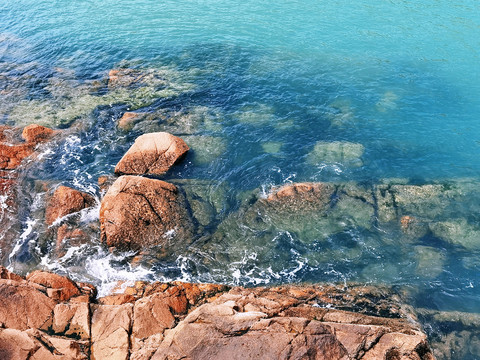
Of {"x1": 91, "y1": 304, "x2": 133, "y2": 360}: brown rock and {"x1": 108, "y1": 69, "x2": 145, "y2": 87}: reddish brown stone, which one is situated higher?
{"x1": 108, "y1": 69, "x2": 145, "y2": 87}: reddish brown stone

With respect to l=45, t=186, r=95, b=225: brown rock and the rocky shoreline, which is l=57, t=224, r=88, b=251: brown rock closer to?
the rocky shoreline

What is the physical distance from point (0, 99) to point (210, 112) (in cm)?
1825

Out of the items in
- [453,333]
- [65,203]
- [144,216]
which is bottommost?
[453,333]

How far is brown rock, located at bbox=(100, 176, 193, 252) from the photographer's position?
1644cm

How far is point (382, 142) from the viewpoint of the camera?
912 inches

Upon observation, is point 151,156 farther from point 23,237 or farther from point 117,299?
point 117,299

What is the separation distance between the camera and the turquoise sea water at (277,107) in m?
16.2

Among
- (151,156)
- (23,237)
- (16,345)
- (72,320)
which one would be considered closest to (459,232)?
(151,156)

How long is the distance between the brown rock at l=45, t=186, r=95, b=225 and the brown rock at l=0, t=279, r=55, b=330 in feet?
18.6

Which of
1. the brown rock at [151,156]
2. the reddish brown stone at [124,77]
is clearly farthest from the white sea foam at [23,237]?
the reddish brown stone at [124,77]

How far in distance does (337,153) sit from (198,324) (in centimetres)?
1521

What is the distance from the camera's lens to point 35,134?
2308 cm

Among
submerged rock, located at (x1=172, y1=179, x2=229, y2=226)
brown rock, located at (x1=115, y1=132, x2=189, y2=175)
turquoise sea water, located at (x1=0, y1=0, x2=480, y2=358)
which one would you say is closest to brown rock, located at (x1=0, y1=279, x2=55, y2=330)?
turquoise sea water, located at (x1=0, y1=0, x2=480, y2=358)

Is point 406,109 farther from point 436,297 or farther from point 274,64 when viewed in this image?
point 436,297
